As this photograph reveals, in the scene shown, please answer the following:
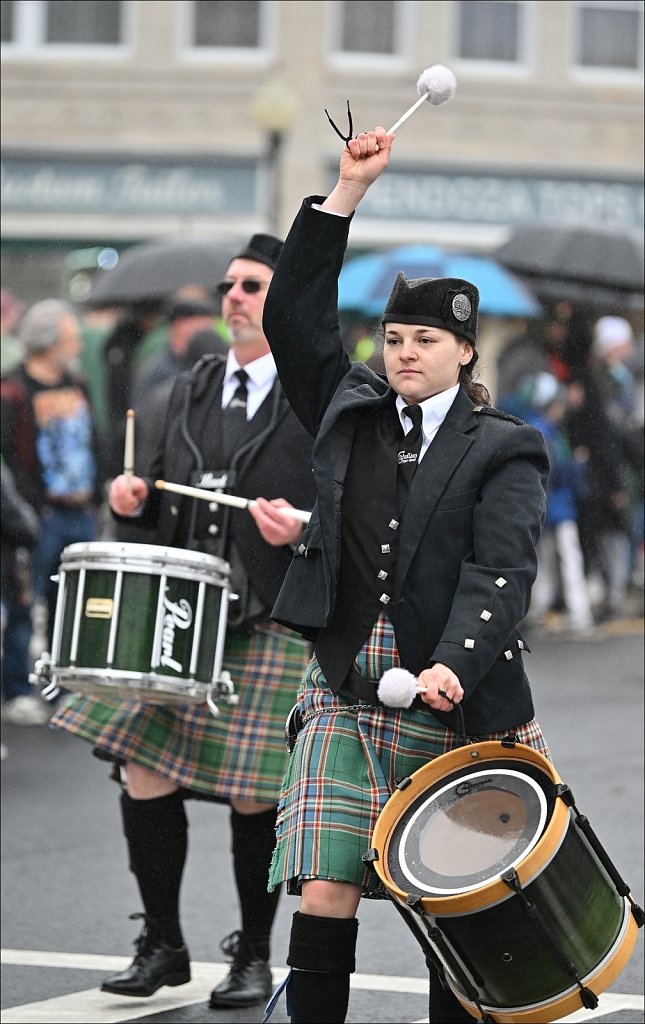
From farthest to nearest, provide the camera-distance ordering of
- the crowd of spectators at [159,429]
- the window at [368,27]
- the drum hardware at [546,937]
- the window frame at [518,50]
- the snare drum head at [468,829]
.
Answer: the window frame at [518,50]
the crowd of spectators at [159,429]
the window at [368,27]
the snare drum head at [468,829]
the drum hardware at [546,937]

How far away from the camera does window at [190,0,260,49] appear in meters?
13.2

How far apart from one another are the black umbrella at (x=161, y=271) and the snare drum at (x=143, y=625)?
752 centimetres

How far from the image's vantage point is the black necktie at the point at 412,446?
4.15 m

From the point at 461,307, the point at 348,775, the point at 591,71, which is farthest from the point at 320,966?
the point at 591,71

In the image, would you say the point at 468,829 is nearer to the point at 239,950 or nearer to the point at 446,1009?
the point at 446,1009

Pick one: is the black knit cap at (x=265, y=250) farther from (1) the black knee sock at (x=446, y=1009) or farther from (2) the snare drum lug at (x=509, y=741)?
(1) the black knee sock at (x=446, y=1009)

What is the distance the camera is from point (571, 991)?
382 cm

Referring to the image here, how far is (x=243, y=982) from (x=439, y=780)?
1.61m

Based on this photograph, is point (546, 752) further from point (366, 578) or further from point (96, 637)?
point (96, 637)

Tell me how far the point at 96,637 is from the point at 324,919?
1304 millimetres

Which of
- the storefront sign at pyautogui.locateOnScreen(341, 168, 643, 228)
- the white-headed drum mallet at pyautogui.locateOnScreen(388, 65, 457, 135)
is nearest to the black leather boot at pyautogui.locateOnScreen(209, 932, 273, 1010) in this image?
the white-headed drum mallet at pyautogui.locateOnScreen(388, 65, 457, 135)

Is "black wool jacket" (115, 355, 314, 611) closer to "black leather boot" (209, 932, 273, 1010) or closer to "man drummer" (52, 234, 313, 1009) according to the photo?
"man drummer" (52, 234, 313, 1009)

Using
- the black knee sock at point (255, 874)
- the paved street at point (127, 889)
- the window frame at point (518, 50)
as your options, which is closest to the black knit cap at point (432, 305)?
the black knee sock at point (255, 874)

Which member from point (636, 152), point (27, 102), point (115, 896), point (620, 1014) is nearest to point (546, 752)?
point (620, 1014)
